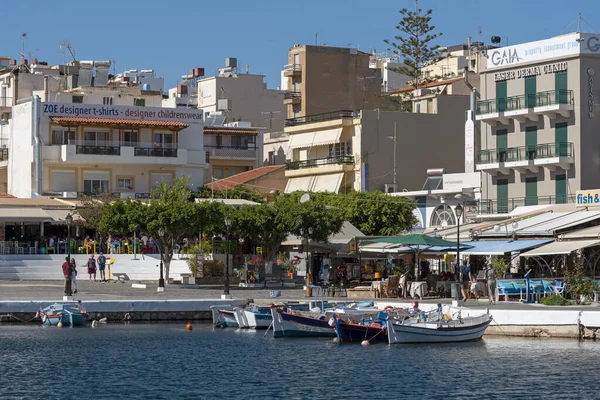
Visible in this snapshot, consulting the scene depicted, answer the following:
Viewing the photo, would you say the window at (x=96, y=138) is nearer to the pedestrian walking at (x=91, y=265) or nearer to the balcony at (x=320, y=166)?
the balcony at (x=320, y=166)

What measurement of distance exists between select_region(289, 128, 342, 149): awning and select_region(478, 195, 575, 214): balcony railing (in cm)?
1516

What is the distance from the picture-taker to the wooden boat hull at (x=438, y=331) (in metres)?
39.0

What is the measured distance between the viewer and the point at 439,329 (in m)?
39.1

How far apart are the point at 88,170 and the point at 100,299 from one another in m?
27.5

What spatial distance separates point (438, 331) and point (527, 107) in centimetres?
2377

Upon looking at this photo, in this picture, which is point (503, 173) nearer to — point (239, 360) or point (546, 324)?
point (546, 324)

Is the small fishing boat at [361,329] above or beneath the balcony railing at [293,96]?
beneath

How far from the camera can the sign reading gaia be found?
5912 centimetres

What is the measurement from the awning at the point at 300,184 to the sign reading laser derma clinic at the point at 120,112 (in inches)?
276

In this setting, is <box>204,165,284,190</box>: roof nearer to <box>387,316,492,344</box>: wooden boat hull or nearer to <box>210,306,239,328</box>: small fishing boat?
<box>210,306,239,328</box>: small fishing boat

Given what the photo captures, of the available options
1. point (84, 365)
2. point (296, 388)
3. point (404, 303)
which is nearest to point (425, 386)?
point (296, 388)

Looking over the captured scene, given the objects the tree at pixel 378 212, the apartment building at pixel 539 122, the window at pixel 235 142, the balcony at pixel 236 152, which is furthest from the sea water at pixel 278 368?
the window at pixel 235 142

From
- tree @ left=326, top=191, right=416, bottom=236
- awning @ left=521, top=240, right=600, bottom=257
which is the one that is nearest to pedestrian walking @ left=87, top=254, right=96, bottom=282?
tree @ left=326, top=191, right=416, bottom=236

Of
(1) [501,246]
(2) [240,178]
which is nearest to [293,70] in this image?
(2) [240,178]
